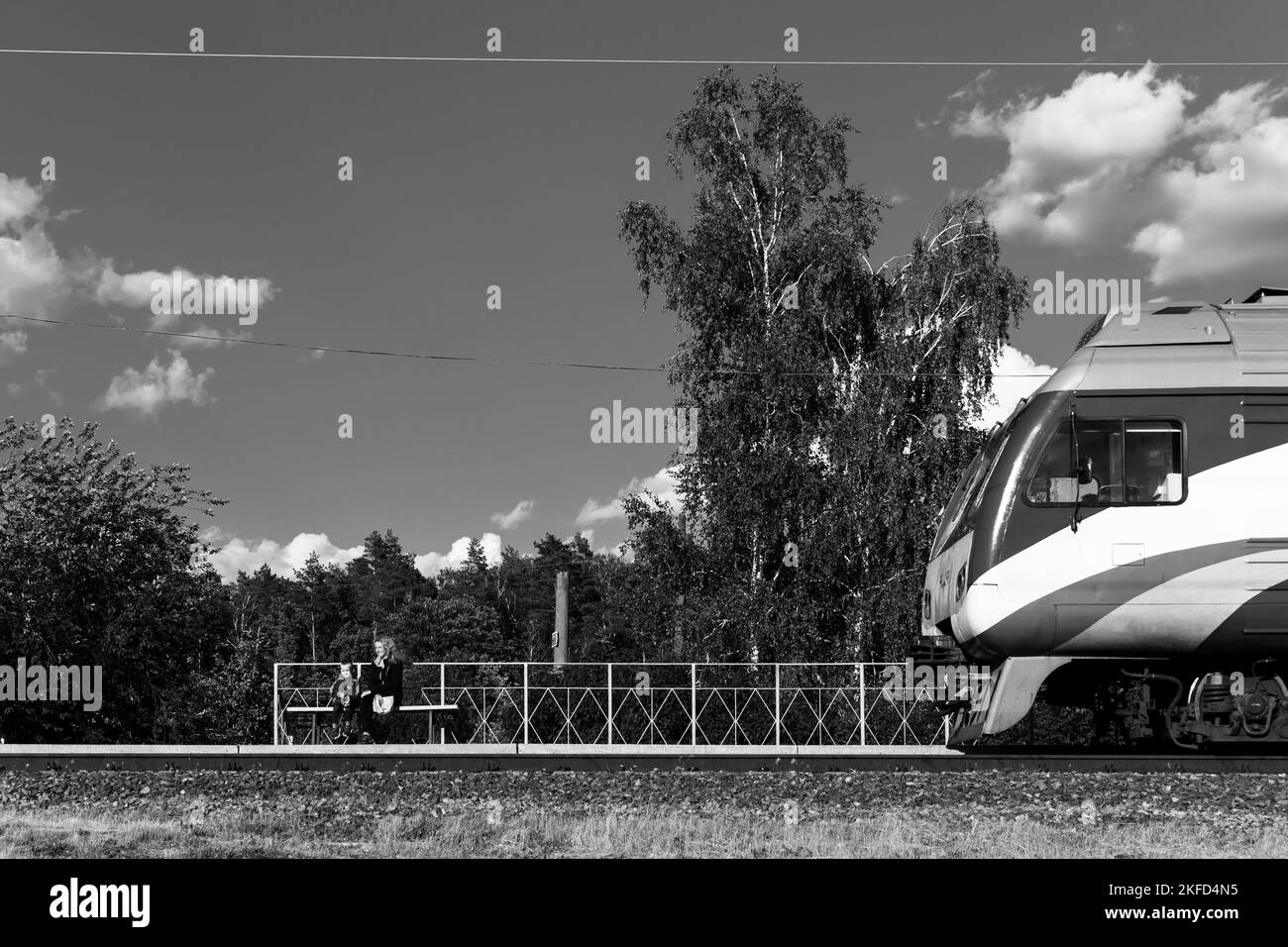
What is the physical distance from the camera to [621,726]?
19828mm

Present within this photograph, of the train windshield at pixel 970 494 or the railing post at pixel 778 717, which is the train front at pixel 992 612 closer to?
the train windshield at pixel 970 494

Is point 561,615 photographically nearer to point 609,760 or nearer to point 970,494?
point 609,760

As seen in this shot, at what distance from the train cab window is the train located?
0.04 feet

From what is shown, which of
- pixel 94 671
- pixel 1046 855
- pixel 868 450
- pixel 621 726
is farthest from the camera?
pixel 94 671

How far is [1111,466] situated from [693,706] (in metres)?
10.6

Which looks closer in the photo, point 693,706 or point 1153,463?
point 1153,463

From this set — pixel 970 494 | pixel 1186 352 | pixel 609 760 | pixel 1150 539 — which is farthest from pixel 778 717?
pixel 1186 352

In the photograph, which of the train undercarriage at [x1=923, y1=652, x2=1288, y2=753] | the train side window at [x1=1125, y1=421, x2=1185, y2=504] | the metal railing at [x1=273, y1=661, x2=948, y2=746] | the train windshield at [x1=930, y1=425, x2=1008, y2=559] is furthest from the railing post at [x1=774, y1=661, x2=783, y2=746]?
the train side window at [x1=1125, y1=421, x2=1185, y2=504]

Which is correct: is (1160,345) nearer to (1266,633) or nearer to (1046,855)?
(1266,633)

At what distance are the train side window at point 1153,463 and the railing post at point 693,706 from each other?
10082 mm

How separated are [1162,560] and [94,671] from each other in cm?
2190

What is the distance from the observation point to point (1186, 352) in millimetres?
9625

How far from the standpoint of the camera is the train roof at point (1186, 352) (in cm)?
941
